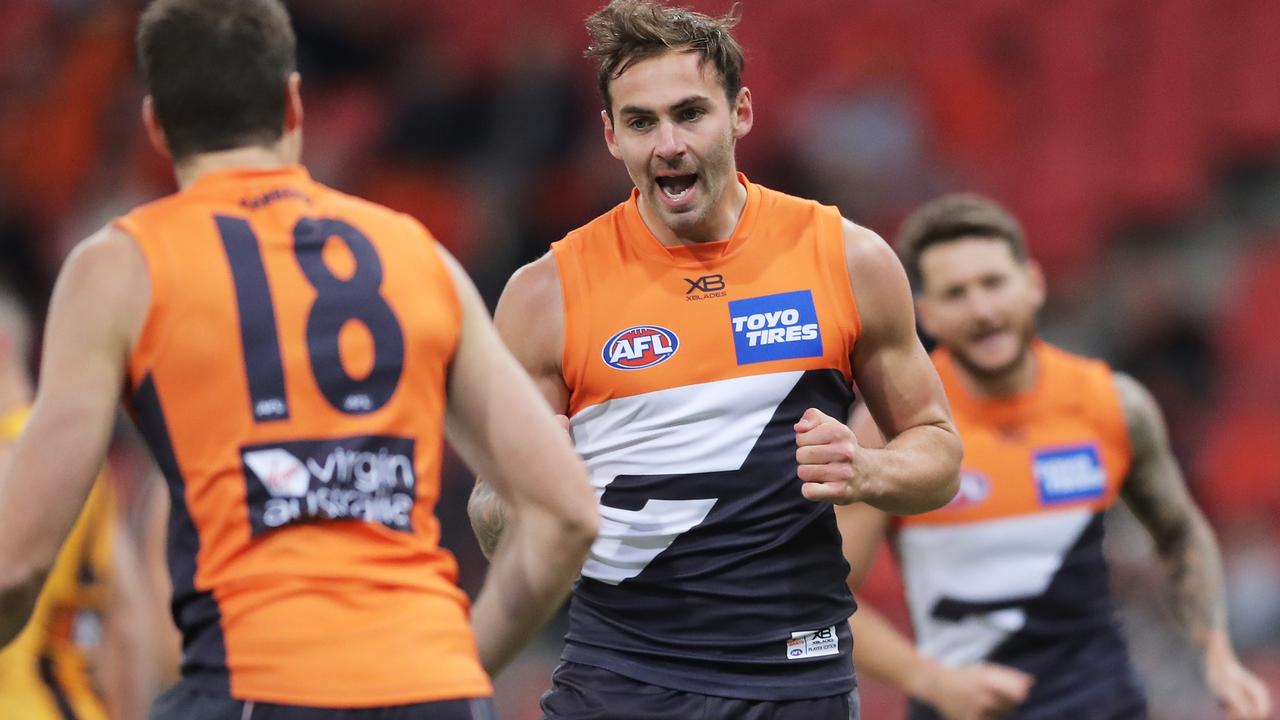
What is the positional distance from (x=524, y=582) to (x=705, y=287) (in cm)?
→ 131

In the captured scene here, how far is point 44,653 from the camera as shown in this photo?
5.13 metres

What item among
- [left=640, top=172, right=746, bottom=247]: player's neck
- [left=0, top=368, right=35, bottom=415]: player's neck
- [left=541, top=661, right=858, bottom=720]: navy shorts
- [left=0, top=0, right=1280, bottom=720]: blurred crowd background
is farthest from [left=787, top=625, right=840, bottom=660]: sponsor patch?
[left=0, top=0, right=1280, bottom=720]: blurred crowd background

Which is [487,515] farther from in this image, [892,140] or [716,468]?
[892,140]

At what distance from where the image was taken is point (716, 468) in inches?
159

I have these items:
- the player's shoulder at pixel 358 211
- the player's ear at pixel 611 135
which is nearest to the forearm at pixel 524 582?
the player's shoulder at pixel 358 211

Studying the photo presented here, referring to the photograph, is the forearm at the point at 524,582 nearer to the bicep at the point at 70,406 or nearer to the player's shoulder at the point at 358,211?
the player's shoulder at the point at 358,211

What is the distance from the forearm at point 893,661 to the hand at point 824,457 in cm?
172

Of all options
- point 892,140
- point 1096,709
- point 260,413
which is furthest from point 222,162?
point 892,140

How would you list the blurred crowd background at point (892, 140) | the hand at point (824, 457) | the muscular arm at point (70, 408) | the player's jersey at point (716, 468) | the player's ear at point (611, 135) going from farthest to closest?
the blurred crowd background at point (892, 140) < the player's ear at point (611, 135) < the player's jersey at point (716, 468) < the hand at point (824, 457) < the muscular arm at point (70, 408)

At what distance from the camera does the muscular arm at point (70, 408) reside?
8.98 feet

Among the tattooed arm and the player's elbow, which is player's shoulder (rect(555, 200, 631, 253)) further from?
the tattooed arm

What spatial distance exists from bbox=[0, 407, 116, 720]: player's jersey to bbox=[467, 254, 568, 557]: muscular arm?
1550 mm

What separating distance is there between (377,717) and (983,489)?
3.22m

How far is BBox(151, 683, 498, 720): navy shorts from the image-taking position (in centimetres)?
275
